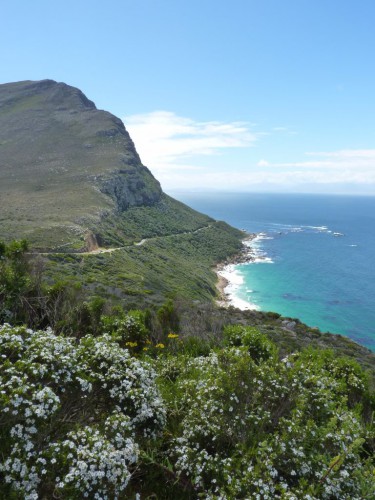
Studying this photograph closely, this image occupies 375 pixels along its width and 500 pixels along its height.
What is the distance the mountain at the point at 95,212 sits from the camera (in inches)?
2125

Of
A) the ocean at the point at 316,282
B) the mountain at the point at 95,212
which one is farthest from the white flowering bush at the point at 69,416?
the ocean at the point at 316,282

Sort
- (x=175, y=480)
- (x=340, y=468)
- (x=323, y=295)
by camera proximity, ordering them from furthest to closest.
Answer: (x=323, y=295), (x=175, y=480), (x=340, y=468)

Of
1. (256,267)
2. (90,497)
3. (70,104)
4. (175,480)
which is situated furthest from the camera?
(70,104)

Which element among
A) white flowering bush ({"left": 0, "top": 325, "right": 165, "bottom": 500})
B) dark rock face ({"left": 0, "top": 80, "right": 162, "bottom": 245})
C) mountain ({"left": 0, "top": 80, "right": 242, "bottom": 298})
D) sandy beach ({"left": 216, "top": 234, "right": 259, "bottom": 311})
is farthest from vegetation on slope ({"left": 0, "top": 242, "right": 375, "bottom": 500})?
dark rock face ({"left": 0, "top": 80, "right": 162, "bottom": 245})

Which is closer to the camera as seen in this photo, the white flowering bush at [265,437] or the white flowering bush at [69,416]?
the white flowering bush at [69,416]

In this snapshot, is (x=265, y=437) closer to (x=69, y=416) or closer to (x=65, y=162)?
(x=69, y=416)

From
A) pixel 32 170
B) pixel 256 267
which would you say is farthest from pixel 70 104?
pixel 256 267

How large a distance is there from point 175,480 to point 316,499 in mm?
2161

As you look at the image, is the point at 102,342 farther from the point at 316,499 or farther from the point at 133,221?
the point at 133,221

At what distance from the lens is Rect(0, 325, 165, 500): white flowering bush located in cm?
408

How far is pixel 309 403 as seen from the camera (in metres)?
5.66

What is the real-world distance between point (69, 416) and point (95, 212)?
7472cm

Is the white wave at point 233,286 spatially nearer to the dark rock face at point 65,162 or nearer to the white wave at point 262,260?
the white wave at point 262,260

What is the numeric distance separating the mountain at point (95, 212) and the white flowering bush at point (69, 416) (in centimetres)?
2605
